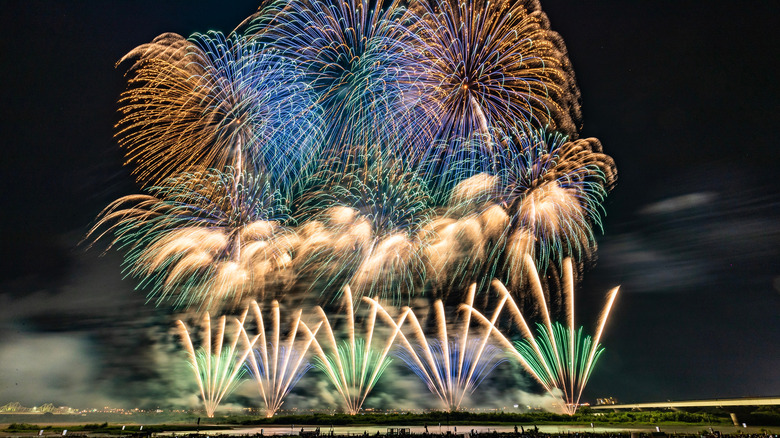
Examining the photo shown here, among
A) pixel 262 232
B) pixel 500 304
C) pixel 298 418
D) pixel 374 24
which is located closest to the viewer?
pixel 374 24

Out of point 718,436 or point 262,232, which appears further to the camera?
point 262,232

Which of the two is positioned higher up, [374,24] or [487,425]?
[374,24]

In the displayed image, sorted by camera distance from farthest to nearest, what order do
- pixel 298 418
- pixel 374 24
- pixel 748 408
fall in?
pixel 298 418
pixel 748 408
pixel 374 24

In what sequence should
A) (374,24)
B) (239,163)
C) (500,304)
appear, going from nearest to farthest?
(374,24)
(239,163)
(500,304)

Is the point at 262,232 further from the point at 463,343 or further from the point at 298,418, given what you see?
the point at 298,418

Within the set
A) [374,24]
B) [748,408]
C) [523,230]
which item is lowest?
[748,408]

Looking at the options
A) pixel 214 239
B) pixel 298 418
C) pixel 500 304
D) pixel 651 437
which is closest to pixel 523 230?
pixel 500 304

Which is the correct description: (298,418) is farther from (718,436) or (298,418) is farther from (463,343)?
(718,436)

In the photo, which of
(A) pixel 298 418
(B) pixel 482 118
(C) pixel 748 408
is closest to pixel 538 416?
(C) pixel 748 408

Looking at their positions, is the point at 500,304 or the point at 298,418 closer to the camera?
the point at 500,304
